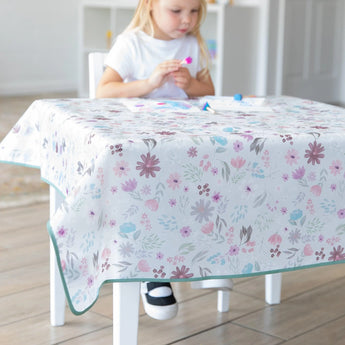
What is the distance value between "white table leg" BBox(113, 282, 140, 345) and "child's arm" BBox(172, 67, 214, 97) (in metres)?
0.71

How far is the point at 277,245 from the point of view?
1.14 m

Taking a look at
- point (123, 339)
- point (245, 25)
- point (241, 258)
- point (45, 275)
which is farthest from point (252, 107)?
point (245, 25)

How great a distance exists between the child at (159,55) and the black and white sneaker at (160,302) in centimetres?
50

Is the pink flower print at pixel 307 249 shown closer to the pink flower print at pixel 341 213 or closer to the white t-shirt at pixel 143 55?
the pink flower print at pixel 341 213

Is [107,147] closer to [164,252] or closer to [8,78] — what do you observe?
[164,252]

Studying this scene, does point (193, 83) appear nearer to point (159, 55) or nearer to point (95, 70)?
point (159, 55)

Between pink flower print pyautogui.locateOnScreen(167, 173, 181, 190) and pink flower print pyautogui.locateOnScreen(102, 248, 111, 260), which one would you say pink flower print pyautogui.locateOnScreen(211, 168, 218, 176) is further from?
pink flower print pyautogui.locateOnScreen(102, 248, 111, 260)

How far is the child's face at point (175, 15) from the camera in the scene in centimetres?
169

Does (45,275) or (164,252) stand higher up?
(164,252)

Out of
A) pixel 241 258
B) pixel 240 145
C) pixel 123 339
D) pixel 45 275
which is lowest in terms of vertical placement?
pixel 45 275

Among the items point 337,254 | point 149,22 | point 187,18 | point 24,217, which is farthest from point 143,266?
point 24,217

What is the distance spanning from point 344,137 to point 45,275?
1030mm

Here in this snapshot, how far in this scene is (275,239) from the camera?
1132 millimetres

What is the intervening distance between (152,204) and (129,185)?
5cm
